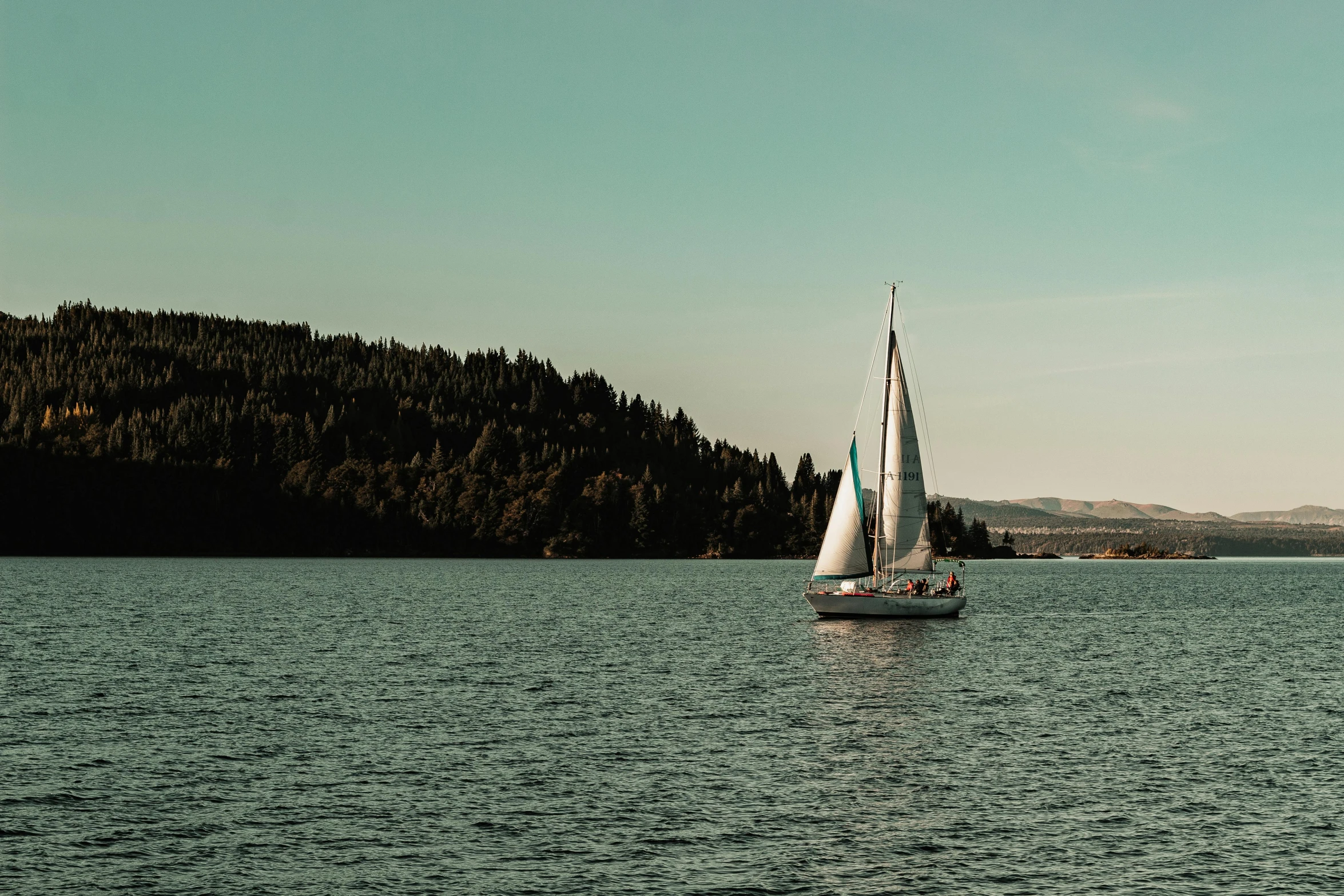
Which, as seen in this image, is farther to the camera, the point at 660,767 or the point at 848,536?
the point at 848,536

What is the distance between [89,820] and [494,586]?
14596 cm

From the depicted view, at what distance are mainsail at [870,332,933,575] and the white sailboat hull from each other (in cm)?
264

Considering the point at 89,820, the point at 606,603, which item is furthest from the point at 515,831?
the point at 606,603

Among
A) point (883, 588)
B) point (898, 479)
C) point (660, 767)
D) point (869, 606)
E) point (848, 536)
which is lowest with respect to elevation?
point (660, 767)

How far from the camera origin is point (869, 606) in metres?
98.4

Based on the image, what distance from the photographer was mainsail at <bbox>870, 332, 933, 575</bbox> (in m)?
97.1

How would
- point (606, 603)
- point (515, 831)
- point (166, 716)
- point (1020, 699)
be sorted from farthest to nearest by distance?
point (606, 603) → point (1020, 699) → point (166, 716) → point (515, 831)

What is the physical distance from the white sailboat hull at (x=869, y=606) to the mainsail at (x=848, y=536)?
213 cm

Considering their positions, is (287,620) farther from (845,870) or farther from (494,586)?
(845,870)

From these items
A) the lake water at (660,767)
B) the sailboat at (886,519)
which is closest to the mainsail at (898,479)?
the sailboat at (886,519)

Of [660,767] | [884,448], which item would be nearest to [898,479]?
[884,448]

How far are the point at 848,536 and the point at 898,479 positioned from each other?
597cm

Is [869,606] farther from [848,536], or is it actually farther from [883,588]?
[848,536]

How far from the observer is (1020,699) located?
60188 mm
